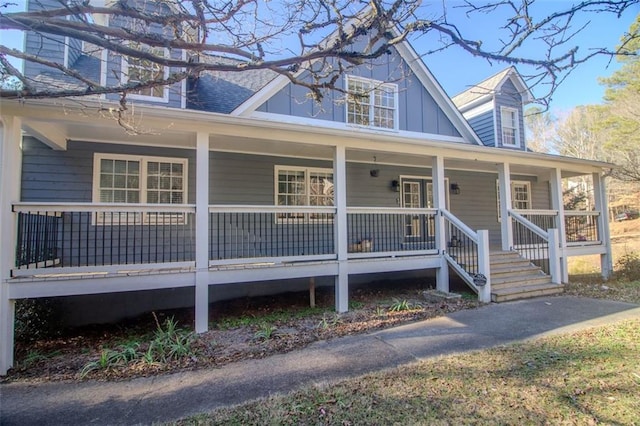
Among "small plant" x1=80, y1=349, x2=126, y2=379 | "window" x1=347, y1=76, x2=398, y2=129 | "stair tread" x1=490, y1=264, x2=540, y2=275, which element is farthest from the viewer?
"window" x1=347, y1=76, x2=398, y2=129

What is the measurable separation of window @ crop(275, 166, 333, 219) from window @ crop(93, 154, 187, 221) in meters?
2.31

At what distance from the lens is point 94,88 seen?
3.70m

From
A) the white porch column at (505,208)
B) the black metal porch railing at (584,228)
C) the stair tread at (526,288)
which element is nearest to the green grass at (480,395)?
the stair tread at (526,288)

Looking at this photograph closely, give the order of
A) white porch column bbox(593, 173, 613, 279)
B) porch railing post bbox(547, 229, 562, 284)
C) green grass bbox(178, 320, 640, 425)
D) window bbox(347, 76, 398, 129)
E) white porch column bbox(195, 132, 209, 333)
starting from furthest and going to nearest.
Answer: white porch column bbox(593, 173, 613, 279) → window bbox(347, 76, 398, 129) → porch railing post bbox(547, 229, 562, 284) → white porch column bbox(195, 132, 209, 333) → green grass bbox(178, 320, 640, 425)

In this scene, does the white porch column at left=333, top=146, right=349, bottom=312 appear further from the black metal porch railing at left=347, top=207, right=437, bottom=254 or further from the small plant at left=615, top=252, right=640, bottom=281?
the small plant at left=615, top=252, right=640, bottom=281

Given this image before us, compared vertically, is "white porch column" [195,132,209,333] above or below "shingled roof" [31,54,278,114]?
below

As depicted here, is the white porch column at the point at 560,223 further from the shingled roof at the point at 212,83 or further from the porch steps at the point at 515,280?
the shingled roof at the point at 212,83

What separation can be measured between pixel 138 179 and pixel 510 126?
12.1m

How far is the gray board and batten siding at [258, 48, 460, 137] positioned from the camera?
886cm

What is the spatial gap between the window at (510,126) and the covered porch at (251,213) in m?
1.33

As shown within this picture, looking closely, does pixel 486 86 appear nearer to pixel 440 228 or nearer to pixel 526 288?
pixel 440 228

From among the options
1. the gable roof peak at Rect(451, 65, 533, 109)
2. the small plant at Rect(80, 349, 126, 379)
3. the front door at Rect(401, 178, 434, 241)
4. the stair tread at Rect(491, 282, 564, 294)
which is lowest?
the small plant at Rect(80, 349, 126, 379)

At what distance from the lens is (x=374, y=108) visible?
32.6 ft

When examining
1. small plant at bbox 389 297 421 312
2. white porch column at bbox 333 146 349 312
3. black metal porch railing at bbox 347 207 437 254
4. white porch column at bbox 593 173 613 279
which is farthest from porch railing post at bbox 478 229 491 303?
white porch column at bbox 593 173 613 279
